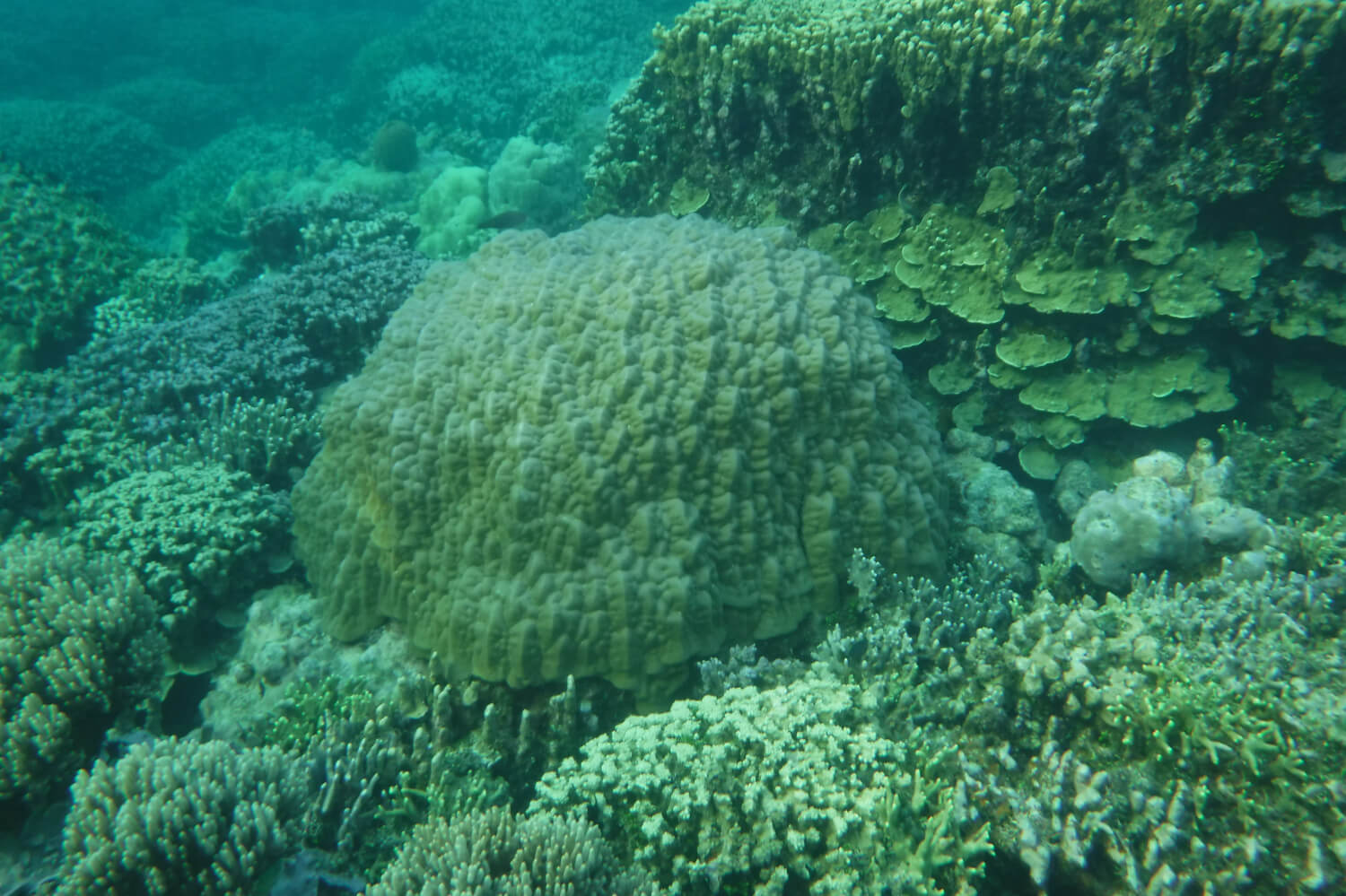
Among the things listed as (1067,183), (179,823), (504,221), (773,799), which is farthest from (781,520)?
(504,221)

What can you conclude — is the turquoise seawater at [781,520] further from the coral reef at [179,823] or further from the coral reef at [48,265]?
the coral reef at [48,265]

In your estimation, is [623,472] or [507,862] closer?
[507,862]

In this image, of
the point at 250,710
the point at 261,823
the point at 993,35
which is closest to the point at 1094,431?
the point at 993,35

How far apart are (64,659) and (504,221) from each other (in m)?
7.00

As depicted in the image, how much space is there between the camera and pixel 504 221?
9.13 metres

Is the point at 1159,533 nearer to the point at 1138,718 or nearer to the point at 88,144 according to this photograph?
the point at 1138,718

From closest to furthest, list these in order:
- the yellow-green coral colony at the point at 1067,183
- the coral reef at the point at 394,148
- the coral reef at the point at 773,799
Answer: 1. the coral reef at the point at 773,799
2. the yellow-green coral colony at the point at 1067,183
3. the coral reef at the point at 394,148

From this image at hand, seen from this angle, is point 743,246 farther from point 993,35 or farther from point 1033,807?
point 1033,807

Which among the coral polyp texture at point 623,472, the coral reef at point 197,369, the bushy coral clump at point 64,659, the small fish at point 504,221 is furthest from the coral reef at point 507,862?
the small fish at point 504,221

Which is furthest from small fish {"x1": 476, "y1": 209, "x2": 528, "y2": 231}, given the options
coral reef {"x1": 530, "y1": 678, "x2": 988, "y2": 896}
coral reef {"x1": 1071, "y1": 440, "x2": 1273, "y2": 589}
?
coral reef {"x1": 1071, "y1": 440, "x2": 1273, "y2": 589}

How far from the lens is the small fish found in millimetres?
9016

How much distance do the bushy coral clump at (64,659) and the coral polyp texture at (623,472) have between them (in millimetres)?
1069

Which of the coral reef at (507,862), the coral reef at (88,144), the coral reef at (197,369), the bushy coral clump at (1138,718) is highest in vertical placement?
the coral reef at (88,144)

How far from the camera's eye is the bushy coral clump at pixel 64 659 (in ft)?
11.6
